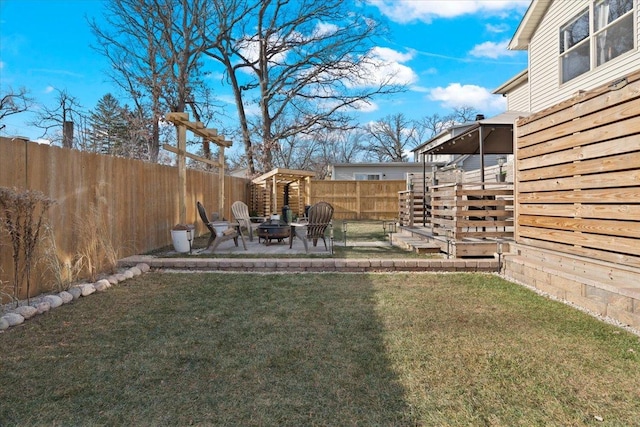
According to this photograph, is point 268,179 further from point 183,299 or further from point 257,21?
point 183,299

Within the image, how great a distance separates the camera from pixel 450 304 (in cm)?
360

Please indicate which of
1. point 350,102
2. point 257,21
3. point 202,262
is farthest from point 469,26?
point 202,262

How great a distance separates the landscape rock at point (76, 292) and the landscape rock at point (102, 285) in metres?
0.19

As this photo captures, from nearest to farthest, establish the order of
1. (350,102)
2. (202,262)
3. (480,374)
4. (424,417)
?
(424,417), (480,374), (202,262), (350,102)

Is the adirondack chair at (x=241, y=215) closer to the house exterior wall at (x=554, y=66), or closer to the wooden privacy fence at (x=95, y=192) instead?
the wooden privacy fence at (x=95, y=192)

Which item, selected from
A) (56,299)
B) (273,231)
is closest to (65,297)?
(56,299)

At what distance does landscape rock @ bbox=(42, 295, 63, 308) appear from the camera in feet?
11.6

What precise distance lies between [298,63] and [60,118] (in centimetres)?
999

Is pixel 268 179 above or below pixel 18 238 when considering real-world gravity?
above

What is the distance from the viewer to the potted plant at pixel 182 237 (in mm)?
6574

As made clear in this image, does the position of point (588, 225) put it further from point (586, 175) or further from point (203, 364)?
point (203, 364)

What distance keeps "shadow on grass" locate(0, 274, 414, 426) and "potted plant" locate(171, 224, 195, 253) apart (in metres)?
2.76

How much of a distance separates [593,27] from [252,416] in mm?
9459

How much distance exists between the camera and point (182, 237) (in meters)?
6.59
